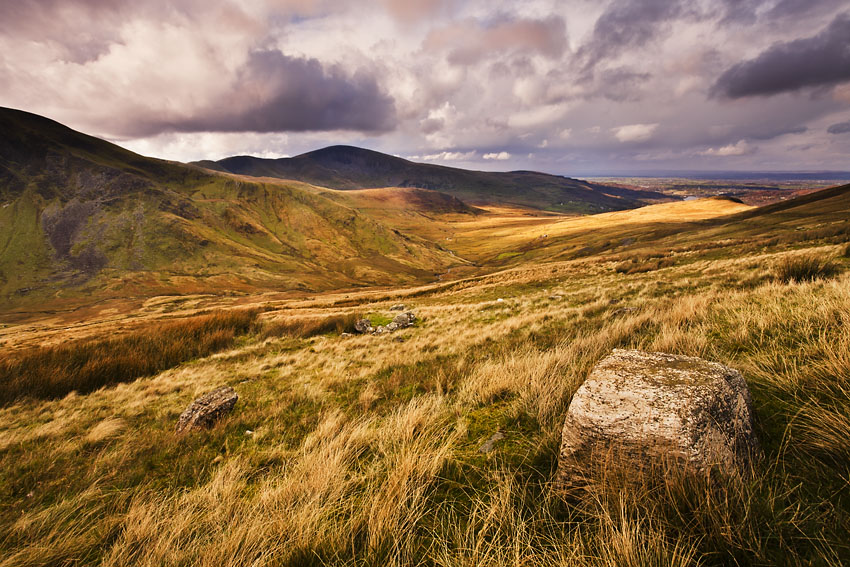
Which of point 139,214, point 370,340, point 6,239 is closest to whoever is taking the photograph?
point 370,340

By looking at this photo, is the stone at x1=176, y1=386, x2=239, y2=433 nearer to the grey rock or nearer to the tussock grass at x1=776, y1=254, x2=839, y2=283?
the grey rock

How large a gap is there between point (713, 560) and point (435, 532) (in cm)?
144

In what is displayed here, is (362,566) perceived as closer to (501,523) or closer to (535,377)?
(501,523)

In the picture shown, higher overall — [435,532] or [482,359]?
[435,532]

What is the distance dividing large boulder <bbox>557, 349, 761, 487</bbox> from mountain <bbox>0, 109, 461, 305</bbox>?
383 ft

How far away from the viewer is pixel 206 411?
5.67 metres

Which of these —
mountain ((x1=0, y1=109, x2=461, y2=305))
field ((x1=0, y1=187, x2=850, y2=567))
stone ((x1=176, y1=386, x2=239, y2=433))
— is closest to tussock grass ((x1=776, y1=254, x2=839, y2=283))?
field ((x1=0, y1=187, x2=850, y2=567))

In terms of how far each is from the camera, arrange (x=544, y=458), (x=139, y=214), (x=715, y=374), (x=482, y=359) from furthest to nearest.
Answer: (x=139, y=214) < (x=482, y=359) < (x=544, y=458) < (x=715, y=374)

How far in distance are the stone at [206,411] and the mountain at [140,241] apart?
11303cm

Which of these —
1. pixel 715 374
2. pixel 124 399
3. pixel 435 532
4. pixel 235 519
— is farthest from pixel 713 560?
pixel 124 399

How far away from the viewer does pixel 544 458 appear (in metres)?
2.59

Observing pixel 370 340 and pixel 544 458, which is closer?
pixel 544 458

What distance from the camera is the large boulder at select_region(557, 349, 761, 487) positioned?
2.01m

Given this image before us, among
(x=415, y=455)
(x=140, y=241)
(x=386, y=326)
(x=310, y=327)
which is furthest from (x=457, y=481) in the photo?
(x=140, y=241)
